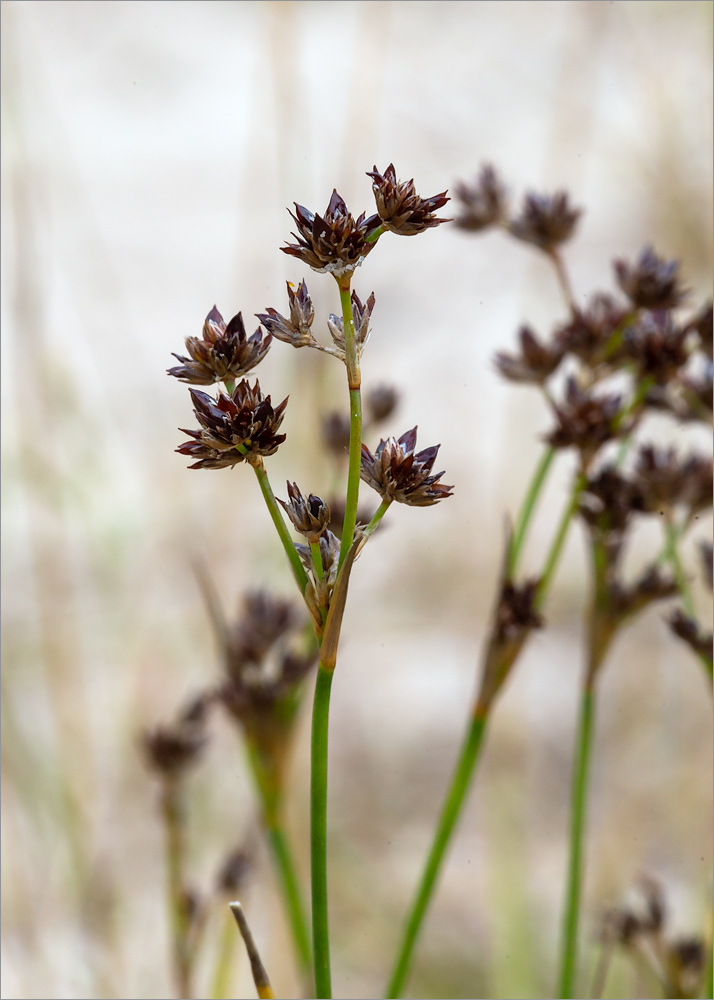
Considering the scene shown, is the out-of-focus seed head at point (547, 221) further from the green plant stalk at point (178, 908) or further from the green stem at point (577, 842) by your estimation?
the green plant stalk at point (178, 908)

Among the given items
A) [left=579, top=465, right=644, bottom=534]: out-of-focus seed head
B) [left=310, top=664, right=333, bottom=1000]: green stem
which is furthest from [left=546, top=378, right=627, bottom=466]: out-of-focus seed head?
[left=310, top=664, right=333, bottom=1000]: green stem

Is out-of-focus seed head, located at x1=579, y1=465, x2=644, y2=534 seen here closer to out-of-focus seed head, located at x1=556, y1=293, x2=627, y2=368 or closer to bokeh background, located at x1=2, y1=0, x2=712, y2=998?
out-of-focus seed head, located at x1=556, y1=293, x2=627, y2=368

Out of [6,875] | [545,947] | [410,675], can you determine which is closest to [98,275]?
[410,675]

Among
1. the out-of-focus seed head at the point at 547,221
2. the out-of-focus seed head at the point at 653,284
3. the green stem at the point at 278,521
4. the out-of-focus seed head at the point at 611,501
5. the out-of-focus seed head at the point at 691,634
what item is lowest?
the out-of-focus seed head at the point at 691,634

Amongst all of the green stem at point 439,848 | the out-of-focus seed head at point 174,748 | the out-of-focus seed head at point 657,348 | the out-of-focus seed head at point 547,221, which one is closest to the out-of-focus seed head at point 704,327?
the out-of-focus seed head at point 657,348

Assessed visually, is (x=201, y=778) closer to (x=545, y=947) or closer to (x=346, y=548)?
(x=545, y=947)

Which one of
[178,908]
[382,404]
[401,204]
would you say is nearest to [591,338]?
[382,404]

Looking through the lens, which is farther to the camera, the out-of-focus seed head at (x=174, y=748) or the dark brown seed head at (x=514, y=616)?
the out-of-focus seed head at (x=174, y=748)
